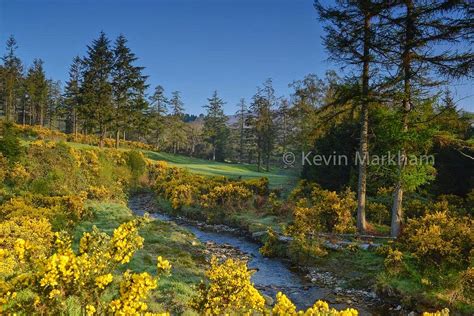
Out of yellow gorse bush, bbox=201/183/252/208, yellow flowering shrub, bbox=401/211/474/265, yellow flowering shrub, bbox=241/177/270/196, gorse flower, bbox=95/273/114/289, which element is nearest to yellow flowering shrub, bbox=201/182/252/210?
yellow gorse bush, bbox=201/183/252/208

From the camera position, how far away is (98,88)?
39344mm

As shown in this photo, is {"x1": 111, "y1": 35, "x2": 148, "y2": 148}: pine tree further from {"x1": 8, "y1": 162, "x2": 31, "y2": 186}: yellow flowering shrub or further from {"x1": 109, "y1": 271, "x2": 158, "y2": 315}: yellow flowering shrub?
{"x1": 109, "y1": 271, "x2": 158, "y2": 315}: yellow flowering shrub

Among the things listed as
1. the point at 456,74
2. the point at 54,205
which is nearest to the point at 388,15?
the point at 456,74

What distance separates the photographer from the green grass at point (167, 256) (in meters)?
8.70

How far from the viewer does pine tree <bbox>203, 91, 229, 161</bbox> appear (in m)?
67.7

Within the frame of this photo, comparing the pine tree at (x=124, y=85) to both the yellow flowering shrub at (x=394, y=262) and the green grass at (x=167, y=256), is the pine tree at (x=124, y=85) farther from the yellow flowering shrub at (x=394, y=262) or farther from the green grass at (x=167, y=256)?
the yellow flowering shrub at (x=394, y=262)

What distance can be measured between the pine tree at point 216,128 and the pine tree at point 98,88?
28830 mm

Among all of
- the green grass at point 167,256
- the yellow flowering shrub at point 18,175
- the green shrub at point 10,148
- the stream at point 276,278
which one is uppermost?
the green shrub at point 10,148

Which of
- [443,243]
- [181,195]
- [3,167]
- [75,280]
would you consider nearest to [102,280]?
[75,280]

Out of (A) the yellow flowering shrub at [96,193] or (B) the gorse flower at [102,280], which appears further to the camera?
(A) the yellow flowering shrub at [96,193]

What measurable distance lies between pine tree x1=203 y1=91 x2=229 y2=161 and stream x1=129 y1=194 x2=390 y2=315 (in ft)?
157

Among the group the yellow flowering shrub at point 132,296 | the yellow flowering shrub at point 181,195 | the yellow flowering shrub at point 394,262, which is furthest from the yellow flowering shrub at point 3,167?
the yellow flowering shrub at point 394,262

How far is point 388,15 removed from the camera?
46.0ft

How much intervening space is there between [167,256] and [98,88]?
103 ft
